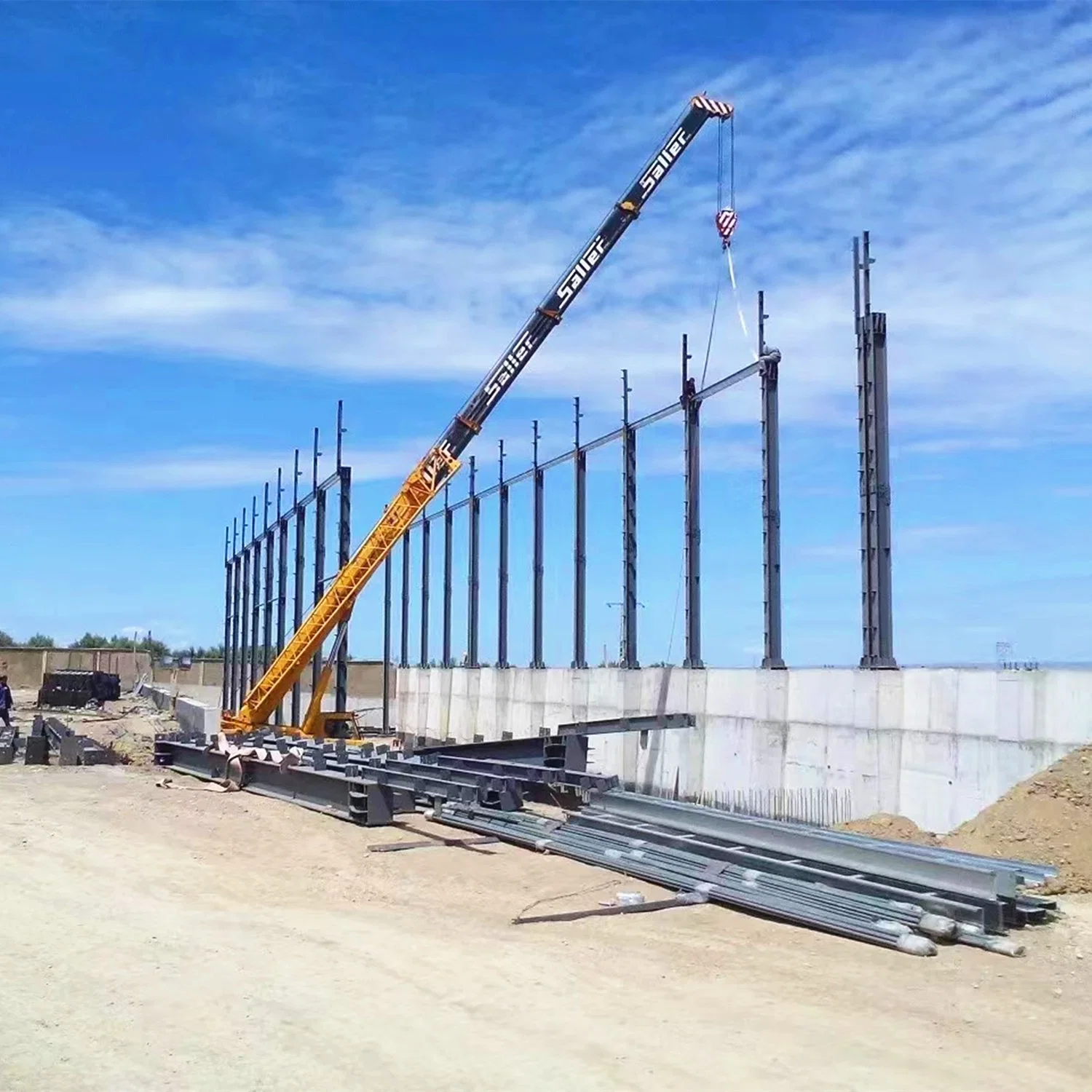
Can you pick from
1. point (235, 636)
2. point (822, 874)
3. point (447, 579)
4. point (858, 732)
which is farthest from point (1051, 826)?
point (235, 636)

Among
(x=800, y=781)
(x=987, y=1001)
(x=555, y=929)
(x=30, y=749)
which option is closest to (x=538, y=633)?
(x=30, y=749)

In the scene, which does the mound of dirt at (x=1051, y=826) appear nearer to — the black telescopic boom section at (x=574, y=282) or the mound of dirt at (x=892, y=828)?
the mound of dirt at (x=892, y=828)

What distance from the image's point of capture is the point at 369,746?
21.9 meters

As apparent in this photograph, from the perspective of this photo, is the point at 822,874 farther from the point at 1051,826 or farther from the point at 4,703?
the point at 4,703

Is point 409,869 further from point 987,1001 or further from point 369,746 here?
point 369,746

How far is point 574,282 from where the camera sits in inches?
1069

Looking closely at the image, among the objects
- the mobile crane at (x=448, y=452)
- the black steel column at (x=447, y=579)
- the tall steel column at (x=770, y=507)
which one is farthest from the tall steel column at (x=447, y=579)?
the tall steel column at (x=770, y=507)

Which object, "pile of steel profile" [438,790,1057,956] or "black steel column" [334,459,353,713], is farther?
"black steel column" [334,459,353,713]

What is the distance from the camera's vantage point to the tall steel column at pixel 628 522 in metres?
24.7

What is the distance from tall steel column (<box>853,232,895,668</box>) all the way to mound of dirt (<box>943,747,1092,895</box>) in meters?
3.55

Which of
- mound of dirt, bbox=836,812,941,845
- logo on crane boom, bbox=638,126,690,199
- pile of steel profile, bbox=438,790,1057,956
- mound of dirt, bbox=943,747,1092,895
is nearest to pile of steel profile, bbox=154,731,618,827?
pile of steel profile, bbox=438,790,1057,956

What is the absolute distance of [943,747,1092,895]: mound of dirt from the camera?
11.1 meters

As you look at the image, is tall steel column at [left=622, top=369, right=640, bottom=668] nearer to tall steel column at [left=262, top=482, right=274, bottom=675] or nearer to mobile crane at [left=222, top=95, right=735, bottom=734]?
mobile crane at [left=222, top=95, right=735, bottom=734]

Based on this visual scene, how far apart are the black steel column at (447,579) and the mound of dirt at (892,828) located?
2411 centimetres
